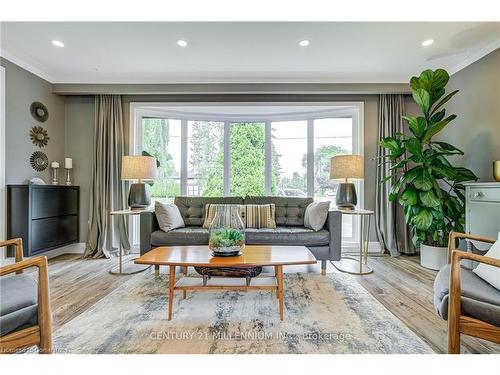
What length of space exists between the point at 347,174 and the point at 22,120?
13.4 ft

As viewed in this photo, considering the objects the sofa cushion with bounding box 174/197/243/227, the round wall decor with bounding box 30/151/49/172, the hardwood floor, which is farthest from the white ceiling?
the hardwood floor

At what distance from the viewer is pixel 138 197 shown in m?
3.21

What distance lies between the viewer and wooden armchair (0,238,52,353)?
1.13m

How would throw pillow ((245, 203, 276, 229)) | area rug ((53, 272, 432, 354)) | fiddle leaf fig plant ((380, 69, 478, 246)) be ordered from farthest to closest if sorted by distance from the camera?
throw pillow ((245, 203, 276, 229))
fiddle leaf fig plant ((380, 69, 478, 246))
area rug ((53, 272, 432, 354))

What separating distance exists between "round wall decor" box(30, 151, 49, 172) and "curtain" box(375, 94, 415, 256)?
4.68 meters

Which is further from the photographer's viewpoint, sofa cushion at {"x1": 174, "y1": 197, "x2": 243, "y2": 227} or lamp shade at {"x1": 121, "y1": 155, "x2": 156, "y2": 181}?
sofa cushion at {"x1": 174, "y1": 197, "x2": 243, "y2": 227}

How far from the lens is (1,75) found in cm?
296

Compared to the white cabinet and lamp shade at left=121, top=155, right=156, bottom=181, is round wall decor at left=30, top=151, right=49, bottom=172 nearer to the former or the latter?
lamp shade at left=121, top=155, right=156, bottom=181

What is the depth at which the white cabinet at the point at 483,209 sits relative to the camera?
7.05 feet

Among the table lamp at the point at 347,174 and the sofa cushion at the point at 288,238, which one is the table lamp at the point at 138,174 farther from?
the table lamp at the point at 347,174

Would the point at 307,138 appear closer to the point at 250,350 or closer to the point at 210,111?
the point at 210,111
